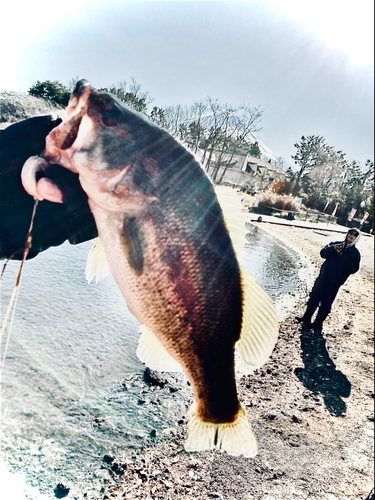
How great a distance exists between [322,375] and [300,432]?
1.95ft

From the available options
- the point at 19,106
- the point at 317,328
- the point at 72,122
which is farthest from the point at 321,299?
the point at 19,106

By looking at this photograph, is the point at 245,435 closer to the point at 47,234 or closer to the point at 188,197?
the point at 188,197

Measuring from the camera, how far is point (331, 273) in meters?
2.36

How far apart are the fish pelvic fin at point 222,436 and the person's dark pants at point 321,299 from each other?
189 cm

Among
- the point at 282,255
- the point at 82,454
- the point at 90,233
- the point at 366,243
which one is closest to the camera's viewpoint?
→ the point at 90,233

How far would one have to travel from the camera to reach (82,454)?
1.71m

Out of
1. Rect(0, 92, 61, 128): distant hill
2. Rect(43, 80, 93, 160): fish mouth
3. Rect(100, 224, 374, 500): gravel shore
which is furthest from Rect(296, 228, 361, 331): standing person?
Rect(0, 92, 61, 128): distant hill

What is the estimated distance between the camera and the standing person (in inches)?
84.0

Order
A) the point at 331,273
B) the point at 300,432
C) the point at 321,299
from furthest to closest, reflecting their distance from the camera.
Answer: the point at 321,299
the point at 331,273
the point at 300,432

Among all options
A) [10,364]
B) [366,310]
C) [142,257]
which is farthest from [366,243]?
[10,364]

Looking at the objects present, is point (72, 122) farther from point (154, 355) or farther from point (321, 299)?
point (321, 299)

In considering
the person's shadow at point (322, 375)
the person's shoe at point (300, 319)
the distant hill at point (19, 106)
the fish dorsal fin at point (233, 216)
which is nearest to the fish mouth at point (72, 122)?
the fish dorsal fin at point (233, 216)

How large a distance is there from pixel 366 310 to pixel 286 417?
4.08ft

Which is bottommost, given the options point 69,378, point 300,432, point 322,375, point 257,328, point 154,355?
point 69,378
